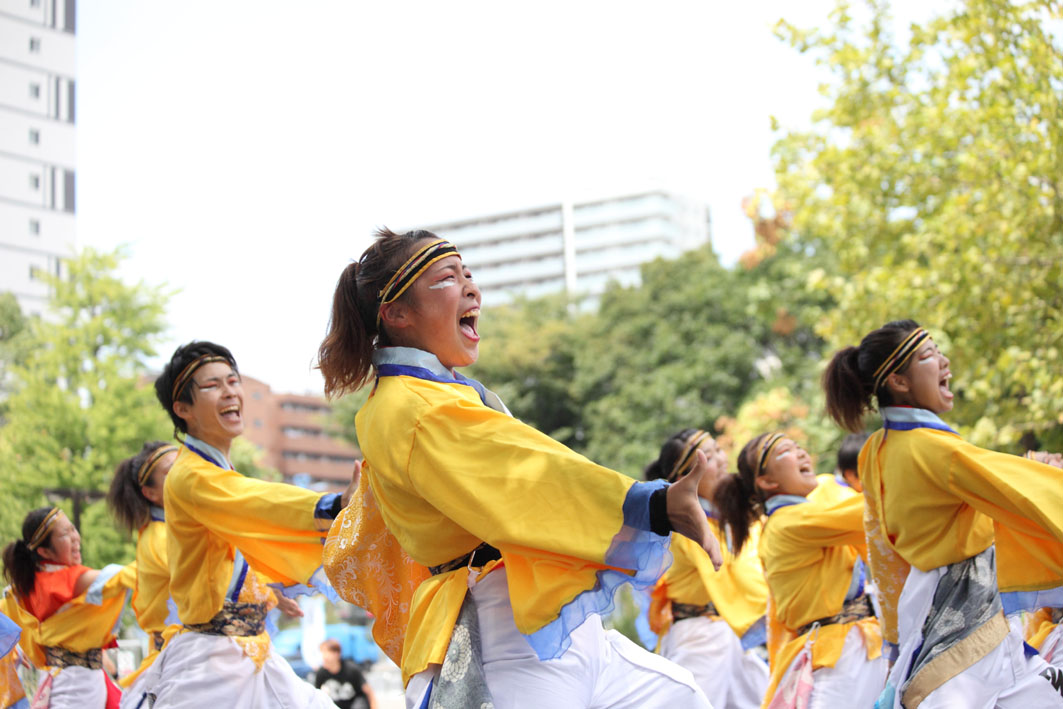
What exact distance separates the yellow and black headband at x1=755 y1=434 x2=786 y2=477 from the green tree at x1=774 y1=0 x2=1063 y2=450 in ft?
13.2

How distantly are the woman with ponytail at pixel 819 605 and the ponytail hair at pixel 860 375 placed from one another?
27.1 inches

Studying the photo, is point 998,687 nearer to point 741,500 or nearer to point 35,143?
point 741,500

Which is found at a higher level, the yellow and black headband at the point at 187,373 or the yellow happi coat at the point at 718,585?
the yellow and black headband at the point at 187,373

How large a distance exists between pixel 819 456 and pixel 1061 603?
45.8 feet

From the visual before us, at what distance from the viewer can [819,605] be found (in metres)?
5.46

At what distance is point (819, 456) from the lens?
18078mm

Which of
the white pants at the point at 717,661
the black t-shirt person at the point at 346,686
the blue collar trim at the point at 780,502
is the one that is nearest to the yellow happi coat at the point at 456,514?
the blue collar trim at the point at 780,502

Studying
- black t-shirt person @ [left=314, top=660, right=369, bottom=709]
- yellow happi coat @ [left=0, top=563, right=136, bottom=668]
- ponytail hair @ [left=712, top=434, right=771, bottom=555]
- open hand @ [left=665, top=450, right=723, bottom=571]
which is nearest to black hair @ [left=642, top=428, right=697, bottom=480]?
ponytail hair @ [left=712, top=434, right=771, bottom=555]

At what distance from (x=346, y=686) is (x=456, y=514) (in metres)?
7.91

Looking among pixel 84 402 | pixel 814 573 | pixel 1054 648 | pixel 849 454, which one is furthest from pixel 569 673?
pixel 84 402

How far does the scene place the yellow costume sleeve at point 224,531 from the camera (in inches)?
172

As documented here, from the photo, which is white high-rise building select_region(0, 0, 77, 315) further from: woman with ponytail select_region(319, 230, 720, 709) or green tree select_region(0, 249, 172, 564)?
woman with ponytail select_region(319, 230, 720, 709)

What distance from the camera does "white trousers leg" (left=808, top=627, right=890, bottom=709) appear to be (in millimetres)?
5281

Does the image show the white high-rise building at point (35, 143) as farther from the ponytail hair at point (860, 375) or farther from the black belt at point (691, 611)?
the ponytail hair at point (860, 375)
